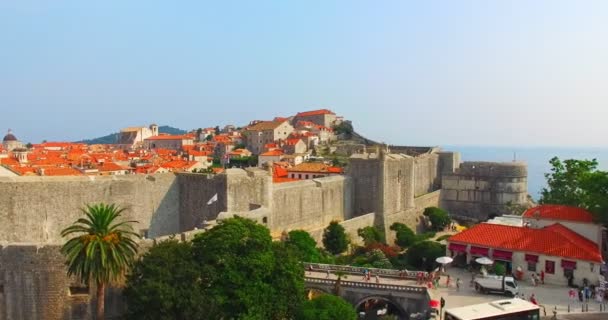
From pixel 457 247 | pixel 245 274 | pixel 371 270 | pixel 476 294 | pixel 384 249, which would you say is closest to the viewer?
pixel 245 274

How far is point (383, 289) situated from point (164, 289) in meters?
9.41

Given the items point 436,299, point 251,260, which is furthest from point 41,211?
point 436,299

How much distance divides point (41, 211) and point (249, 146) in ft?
239

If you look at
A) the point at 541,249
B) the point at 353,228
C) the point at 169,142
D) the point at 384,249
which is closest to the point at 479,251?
the point at 541,249

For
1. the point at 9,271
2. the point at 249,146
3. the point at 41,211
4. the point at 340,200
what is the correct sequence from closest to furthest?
1. the point at 9,271
2. the point at 41,211
3. the point at 340,200
4. the point at 249,146

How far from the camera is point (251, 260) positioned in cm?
1848

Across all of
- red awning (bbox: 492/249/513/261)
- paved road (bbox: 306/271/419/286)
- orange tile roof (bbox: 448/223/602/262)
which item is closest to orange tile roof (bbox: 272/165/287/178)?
orange tile roof (bbox: 448/223/602/262)

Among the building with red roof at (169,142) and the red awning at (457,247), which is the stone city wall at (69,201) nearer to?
the red awning at (457,247)

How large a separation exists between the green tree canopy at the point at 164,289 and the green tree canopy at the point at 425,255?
46.8 feet

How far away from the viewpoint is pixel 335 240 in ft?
107

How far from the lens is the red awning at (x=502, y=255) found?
83.1 feet

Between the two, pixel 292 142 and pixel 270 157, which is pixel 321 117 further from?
pixel 270 157

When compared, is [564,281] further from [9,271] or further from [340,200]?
[9,271]

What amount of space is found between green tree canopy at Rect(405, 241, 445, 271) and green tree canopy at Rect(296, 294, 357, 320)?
32.7ft
